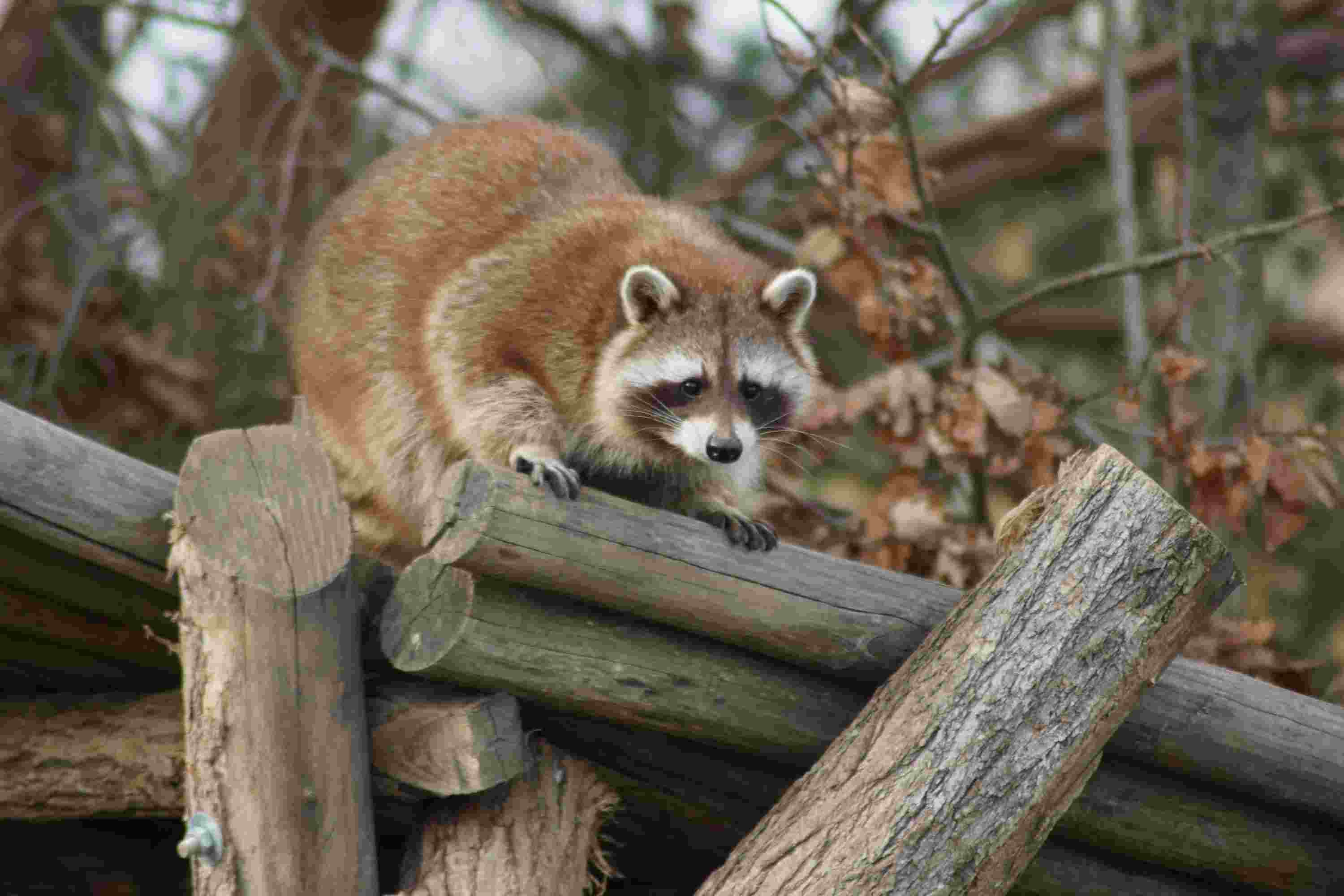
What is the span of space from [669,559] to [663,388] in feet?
2.37

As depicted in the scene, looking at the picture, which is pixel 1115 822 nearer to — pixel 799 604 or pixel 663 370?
pixel 799 604

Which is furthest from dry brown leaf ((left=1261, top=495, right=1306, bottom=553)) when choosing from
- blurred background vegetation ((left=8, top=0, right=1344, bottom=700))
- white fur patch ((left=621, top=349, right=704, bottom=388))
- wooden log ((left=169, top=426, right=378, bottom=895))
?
wooden log ((left=169, top=426, right=378, bottom=895))

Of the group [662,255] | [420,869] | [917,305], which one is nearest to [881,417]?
[917,305]

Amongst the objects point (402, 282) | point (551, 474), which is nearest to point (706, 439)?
point (551, 474)

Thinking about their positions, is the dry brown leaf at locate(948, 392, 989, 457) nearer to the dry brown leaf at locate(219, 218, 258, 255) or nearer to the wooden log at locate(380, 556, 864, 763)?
the wooden log at locate(380, 556, 864, 763)

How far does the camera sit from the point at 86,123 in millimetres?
7914

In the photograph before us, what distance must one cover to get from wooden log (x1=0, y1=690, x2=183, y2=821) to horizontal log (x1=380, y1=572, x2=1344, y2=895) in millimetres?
714

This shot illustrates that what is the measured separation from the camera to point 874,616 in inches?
139

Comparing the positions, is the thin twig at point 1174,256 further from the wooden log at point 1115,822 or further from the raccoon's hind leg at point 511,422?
the raccoon's hind leg at point 511,422

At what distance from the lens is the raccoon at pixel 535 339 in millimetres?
3992

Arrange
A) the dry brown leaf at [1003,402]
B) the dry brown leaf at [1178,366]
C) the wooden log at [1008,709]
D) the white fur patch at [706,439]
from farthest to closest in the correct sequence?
the dry brown leaf at [1003,402]
the dry brown leaf at [1178,366]
the white fur patch at [706,439]
the wooden log at [1008,709]

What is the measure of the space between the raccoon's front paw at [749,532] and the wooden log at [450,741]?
0.61m

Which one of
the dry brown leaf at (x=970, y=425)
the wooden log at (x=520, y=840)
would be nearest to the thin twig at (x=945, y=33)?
the dry brown leaf at (x=970, y=425)

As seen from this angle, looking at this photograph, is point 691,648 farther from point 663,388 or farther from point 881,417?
point 881,417
